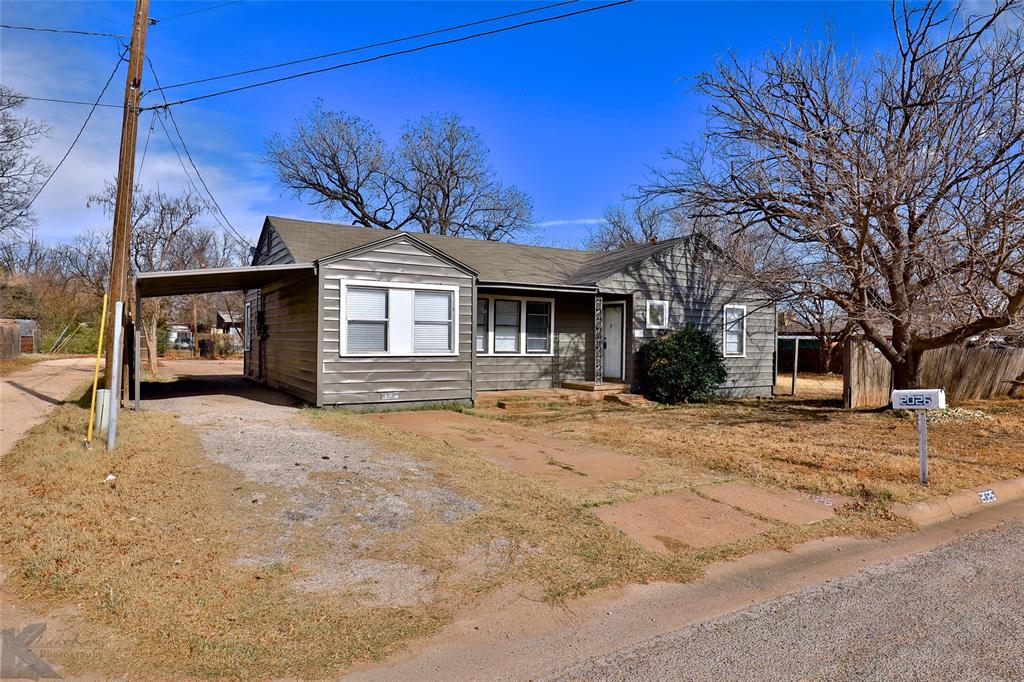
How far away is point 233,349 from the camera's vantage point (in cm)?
3684

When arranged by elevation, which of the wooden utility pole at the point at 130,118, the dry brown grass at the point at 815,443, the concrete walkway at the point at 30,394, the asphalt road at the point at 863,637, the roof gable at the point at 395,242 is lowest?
the asphalt road at the point at 863,637

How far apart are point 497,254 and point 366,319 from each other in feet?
19.1

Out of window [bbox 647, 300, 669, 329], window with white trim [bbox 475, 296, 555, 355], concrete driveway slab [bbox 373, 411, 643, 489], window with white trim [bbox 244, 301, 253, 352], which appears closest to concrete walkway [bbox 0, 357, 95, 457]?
window with white trim [bbox 244, 301, 253, 352]

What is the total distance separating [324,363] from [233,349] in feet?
95.9

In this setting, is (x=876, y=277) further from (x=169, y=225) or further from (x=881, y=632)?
(x=169, y=225)

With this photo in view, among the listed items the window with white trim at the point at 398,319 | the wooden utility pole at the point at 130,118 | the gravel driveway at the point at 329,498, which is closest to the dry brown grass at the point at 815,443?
the window with white trim at the point at 398,319

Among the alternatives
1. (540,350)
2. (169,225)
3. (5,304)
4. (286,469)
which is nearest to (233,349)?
(169,225)

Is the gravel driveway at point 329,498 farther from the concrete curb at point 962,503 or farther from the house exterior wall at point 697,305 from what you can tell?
the house exterior wall at point 697,305

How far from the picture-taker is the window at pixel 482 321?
1402cm

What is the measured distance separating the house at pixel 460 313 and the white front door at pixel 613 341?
37 millimetres

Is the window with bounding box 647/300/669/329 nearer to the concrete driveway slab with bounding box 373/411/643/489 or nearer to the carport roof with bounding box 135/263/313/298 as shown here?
the concrete driveway slab with bounding box 373/411/643/489

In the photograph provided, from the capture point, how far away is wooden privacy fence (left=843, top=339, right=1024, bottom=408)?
14.3 meters

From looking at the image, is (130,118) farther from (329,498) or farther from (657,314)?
(657,314)

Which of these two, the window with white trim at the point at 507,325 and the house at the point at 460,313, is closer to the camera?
the house at the point at 460,313
